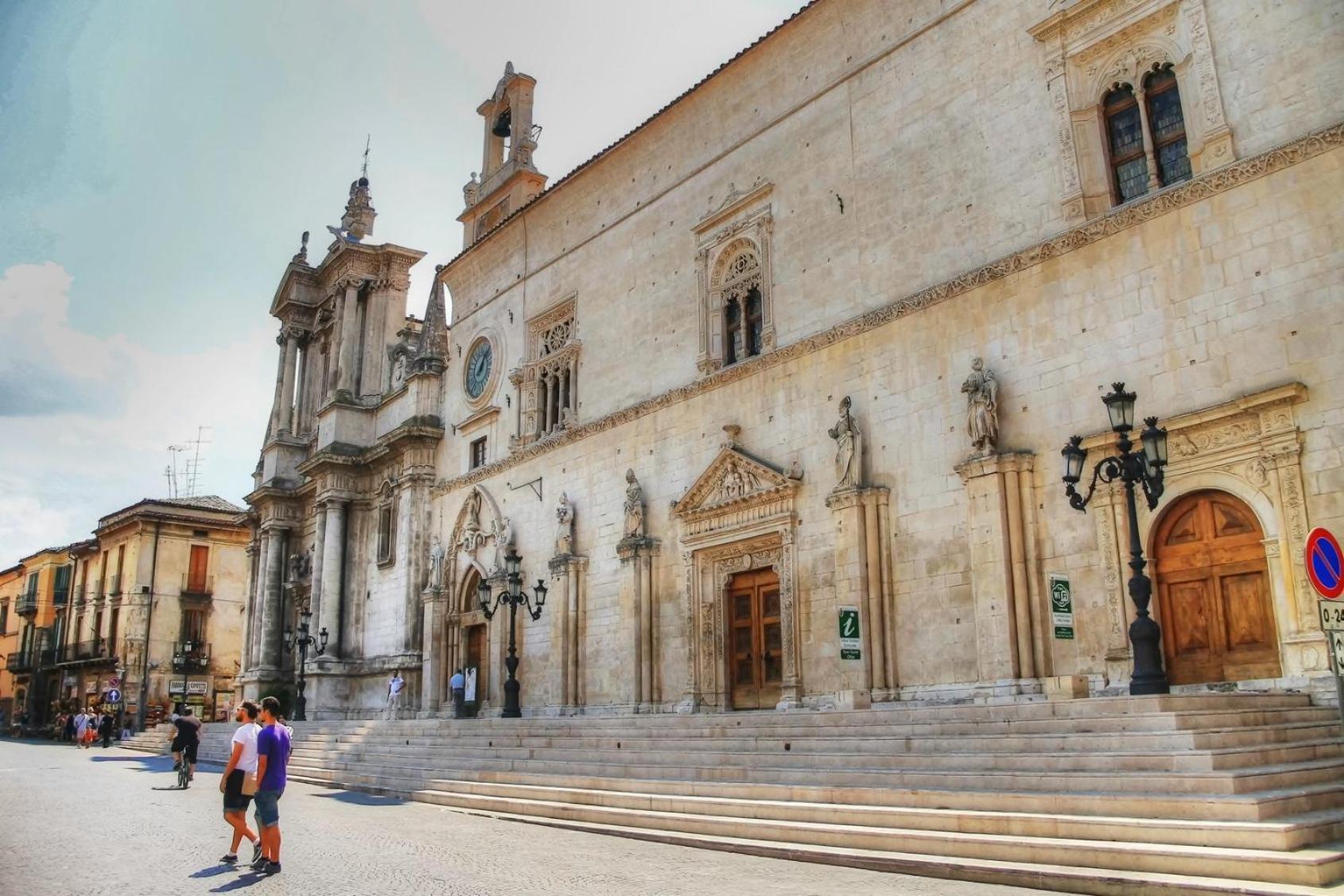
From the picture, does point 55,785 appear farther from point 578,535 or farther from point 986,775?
point 986,775

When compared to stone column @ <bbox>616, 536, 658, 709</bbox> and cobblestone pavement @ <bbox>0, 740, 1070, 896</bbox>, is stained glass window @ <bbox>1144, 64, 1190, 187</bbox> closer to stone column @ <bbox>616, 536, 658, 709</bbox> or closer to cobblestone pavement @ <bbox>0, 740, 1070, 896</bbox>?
cobblestone pavement @ <bbox>0, 740, 1070, 896</bbox>

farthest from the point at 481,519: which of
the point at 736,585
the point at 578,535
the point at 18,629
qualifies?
the point at 18,629

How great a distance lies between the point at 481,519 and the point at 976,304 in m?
15.8

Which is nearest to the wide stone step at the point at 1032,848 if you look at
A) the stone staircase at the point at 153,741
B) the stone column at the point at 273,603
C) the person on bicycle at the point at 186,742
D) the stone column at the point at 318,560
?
the person on bicycle at the point at 186,742

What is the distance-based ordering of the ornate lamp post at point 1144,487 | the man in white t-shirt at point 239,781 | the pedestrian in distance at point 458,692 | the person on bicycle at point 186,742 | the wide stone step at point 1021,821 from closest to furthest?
the wide stone step at point 1021,821 < the man in white t-shirt at point 239,781 < the ornate lamp post at point 1144,487 < the person on bicycle at point 186,742 < the pedestrian in distance at point 458,692

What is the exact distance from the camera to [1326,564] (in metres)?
8.47

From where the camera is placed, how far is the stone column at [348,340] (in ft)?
120

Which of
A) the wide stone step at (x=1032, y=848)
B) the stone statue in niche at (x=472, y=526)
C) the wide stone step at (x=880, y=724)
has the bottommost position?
the wide stone step at (x=1032, y=848)

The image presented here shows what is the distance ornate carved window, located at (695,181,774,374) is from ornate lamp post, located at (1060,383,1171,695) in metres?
9.00

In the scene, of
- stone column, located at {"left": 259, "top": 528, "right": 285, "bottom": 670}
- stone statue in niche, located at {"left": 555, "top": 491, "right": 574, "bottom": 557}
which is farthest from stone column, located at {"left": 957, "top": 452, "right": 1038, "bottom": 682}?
stone column, located at {"left": 259, "top": 528, "right": 285, "bottom": 670}

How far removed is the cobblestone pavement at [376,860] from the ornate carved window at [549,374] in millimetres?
12130

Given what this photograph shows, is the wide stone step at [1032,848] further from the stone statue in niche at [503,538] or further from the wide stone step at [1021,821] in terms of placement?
the stone statue in niche at [503,538]

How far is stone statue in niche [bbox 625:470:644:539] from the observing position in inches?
876

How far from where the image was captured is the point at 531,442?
26.7 metres
